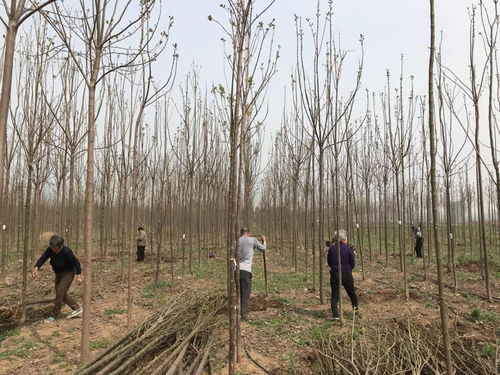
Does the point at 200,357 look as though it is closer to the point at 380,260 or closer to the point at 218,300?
the point at 218,300

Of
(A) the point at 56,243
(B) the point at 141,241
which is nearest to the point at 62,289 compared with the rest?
(A) the point at 56,243

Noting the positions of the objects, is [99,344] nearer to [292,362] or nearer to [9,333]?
[9,333]

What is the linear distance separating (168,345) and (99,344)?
1146 millimetres

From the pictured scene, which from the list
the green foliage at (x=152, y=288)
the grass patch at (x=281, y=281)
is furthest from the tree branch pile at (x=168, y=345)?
the grass patch at (x=281, y=281)

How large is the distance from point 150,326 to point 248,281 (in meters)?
1.72

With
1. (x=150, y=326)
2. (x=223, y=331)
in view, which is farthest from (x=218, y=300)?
(x=150, y=326)

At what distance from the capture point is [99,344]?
4.63 meters

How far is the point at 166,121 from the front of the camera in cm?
730

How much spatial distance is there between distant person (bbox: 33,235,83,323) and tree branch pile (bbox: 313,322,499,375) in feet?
12.7

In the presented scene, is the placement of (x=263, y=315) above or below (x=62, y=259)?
below

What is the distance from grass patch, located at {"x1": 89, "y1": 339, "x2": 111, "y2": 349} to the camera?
4.55 m

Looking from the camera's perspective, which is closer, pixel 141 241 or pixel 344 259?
pixel 344 259

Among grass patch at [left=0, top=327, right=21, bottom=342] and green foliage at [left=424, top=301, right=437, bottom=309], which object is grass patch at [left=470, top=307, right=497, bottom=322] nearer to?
green foliage at [left=424, top=301, right=437, bottom=309]

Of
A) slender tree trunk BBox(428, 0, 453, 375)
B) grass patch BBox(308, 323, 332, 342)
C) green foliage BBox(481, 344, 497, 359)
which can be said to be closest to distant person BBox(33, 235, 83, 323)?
grass patch BBox(308, 323, 332, 342)
